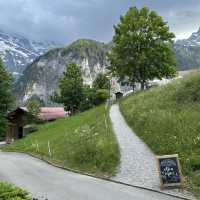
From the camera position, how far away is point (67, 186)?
61.0 feet

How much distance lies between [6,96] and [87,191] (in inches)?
1460

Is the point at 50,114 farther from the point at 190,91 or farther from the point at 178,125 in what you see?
the point at 178,125

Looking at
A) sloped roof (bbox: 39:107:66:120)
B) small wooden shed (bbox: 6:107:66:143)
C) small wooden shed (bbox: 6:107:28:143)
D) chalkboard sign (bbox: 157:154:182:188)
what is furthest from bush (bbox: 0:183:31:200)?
sloped roof (bbox: 39:107:66:120)

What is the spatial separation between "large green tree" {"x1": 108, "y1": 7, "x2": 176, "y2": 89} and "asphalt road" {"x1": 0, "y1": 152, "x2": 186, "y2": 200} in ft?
123

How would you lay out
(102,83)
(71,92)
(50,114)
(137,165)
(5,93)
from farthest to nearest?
(50,114)
(102,83)
(71,92)
(5,93)
(137,165)

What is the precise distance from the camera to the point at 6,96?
51.7 m

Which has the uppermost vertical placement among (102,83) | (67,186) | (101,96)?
(102,83)

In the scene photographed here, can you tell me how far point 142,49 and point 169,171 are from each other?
46617 mm

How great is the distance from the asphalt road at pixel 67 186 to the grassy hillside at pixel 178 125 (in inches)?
108

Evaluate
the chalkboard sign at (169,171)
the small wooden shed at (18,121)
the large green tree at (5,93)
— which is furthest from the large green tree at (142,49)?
the chalkboard sign at (169,171)

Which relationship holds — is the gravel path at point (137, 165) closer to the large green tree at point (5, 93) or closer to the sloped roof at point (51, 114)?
the large green tree at point (5, 93)

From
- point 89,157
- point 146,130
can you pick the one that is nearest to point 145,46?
point 146,130

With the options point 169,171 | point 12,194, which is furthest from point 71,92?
point 12,194

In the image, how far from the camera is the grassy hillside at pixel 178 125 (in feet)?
60.0
